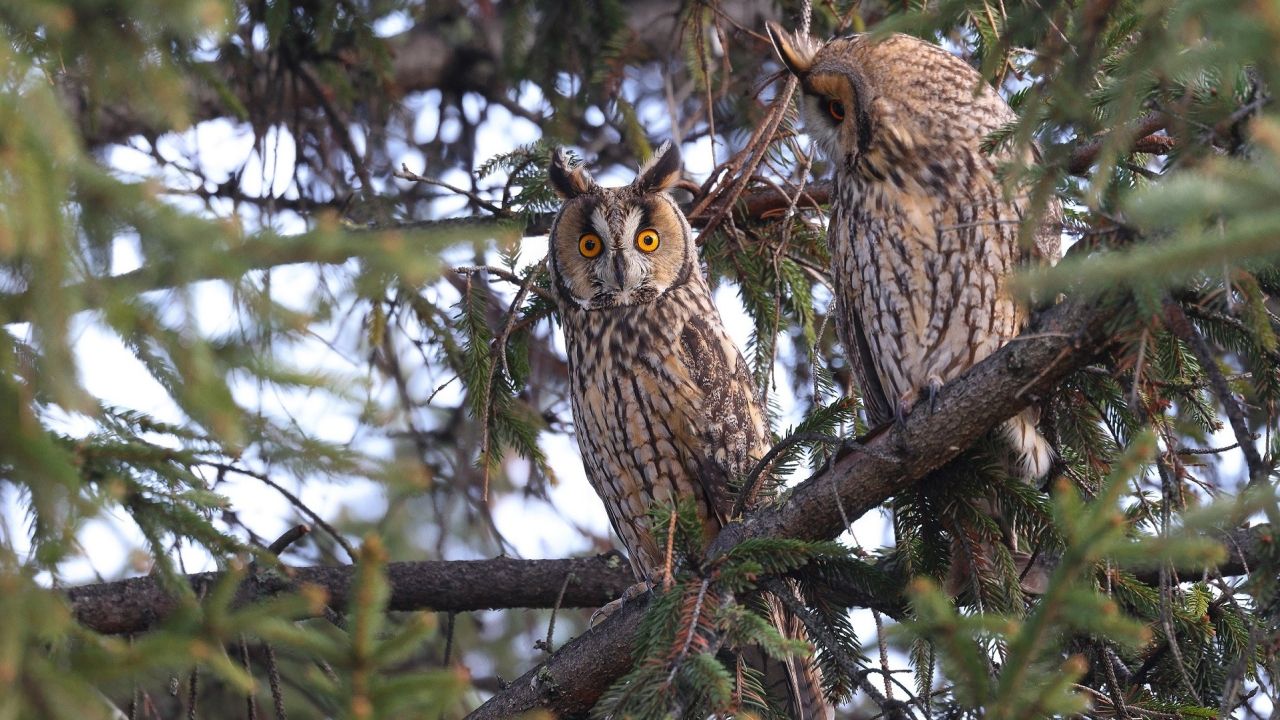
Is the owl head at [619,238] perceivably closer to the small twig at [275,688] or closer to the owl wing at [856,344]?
the owl wing at [856,344]

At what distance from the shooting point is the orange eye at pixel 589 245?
132 inches

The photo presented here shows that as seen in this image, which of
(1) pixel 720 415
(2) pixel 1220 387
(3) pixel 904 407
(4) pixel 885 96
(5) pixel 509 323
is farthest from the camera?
(1) pixel 720 415

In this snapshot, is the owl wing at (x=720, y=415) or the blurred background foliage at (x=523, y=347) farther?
the owl wing at (x=720, y=415)

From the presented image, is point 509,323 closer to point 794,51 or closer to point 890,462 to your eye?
point 890,462

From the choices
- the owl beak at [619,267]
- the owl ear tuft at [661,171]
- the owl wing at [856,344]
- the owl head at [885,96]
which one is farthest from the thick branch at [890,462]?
the owl ear tuft at [661,171]

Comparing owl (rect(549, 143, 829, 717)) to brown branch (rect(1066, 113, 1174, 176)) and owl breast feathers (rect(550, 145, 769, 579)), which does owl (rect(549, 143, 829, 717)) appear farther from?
brown branch (rect(1066, 113, 1174, 176))

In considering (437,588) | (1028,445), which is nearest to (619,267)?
(437,588)

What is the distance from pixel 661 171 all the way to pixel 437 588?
56.3 inches

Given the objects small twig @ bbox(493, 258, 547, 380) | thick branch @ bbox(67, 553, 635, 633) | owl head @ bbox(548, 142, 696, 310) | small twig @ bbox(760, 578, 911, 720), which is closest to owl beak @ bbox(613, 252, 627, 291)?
owl head @ bbox(548, 142, 696, 310)

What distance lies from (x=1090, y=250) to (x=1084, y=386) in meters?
0.55

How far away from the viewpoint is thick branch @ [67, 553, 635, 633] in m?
2.94

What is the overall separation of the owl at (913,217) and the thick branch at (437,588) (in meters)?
1.02

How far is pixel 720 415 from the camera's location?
10.4 feet

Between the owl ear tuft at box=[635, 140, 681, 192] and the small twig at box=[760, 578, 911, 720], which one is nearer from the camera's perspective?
the small twig at box=[760, 578, 911, 720]
